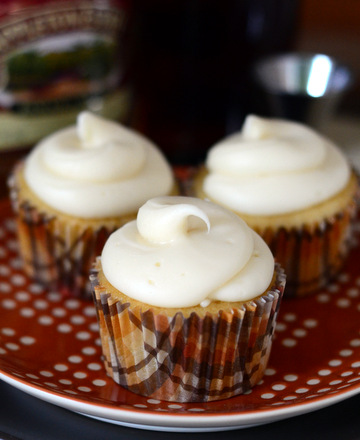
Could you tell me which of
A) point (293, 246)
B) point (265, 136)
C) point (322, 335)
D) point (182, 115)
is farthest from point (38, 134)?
point (322, 335)

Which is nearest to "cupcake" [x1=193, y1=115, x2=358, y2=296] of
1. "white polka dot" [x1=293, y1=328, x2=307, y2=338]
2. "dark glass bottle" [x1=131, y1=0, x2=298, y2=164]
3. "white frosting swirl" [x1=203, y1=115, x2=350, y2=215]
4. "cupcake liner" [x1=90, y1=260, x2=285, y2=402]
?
"white frosting swirl" [x1=203, y1=115, x2=350, y2=215]

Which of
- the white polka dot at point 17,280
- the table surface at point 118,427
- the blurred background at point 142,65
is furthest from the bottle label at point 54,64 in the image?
the table surface at point 118,427

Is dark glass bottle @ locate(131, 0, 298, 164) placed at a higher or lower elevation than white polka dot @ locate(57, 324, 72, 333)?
higher

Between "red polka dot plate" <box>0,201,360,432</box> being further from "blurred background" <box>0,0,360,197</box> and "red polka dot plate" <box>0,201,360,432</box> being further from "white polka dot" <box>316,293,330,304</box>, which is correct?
"blurred background" <box>0,0,360,197</box>

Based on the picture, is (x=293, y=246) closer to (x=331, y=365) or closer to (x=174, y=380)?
(x=331, y=365)

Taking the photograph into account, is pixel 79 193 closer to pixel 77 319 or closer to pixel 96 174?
pixel 96 174

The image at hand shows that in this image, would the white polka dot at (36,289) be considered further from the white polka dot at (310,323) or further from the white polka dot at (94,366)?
the white polka dot at (310,323)
